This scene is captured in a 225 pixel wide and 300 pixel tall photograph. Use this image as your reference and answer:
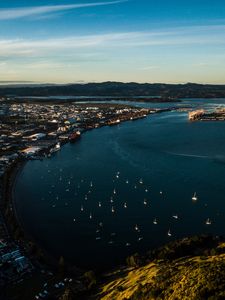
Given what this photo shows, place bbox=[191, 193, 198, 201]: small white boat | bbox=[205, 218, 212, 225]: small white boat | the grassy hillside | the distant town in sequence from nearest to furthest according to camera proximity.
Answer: the grassy hillside < the distant town < bbox=[205, 218, 212, 225]: small white boat < bbox=[191, 193, 198, 201]: small white boat

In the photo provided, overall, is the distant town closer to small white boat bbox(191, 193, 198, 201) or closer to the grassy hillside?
the grassy hillside

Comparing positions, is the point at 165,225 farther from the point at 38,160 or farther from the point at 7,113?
the point at 7,113

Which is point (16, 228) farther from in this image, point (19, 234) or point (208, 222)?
point (208, 222)

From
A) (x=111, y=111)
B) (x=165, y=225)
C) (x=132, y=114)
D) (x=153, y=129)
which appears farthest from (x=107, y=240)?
(x=111, y=111)

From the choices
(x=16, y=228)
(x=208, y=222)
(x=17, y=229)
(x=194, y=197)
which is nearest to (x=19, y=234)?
(x=17, y=229)

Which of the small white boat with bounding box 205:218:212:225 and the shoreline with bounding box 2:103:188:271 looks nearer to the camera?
the shoreline with bounding box 2:103:188:271

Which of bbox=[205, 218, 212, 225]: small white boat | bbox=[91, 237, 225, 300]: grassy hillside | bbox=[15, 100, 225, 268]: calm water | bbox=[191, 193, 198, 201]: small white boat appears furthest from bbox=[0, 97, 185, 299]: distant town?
bbox=[191, 193, 198, 201]: small white boat

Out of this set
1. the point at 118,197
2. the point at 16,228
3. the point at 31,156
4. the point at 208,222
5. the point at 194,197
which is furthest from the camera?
the point at 31,156
